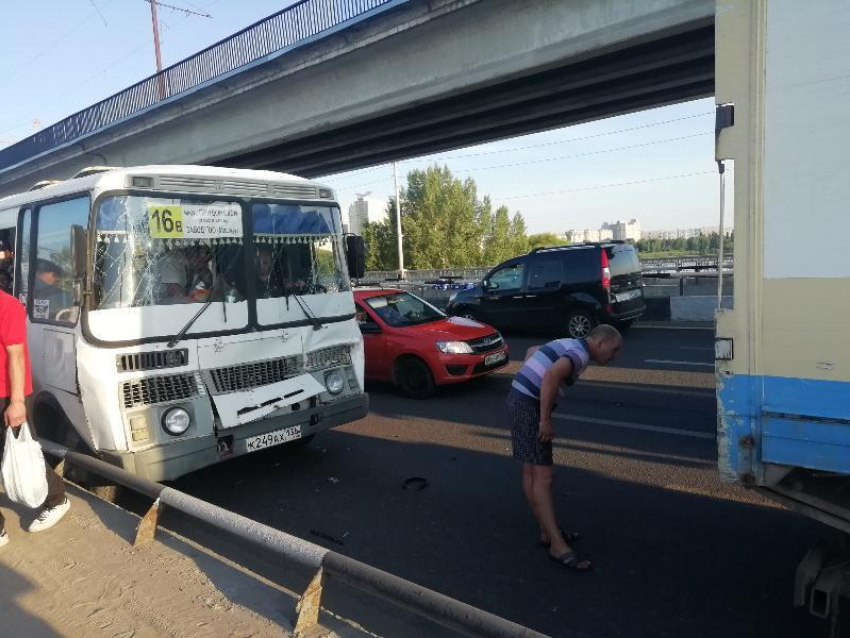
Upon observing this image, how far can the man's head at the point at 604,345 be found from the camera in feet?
13.0

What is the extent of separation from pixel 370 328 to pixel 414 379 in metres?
1.04

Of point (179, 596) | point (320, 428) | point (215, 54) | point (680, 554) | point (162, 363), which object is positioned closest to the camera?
point (179, 596)

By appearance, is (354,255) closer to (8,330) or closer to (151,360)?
(151,360)

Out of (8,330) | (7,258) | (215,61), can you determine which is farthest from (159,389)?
(215,61)

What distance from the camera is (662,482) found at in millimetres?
5402

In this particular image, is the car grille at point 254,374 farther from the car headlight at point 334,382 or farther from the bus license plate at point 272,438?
the bus license plate at point 272,438

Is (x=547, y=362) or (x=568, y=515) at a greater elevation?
(x=547, y=362)

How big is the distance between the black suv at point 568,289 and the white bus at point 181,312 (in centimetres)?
837

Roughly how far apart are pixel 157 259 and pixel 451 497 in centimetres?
302

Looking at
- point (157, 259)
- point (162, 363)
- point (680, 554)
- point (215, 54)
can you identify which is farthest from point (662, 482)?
point (215, 54)

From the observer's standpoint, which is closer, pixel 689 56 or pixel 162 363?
pixel 162 363

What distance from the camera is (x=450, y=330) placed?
9.18m

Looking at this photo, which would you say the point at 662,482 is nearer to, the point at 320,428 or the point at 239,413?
the point at 320,428

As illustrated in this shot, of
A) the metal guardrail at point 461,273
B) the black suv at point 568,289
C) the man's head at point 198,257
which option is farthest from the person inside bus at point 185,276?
the metal guardrail at point 461,273
